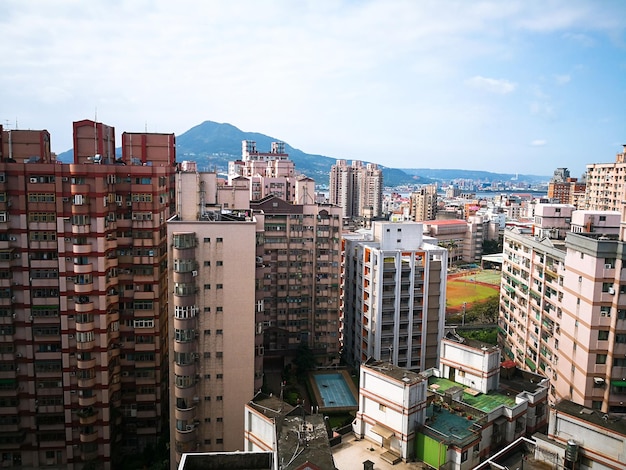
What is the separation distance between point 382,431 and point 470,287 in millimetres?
54946

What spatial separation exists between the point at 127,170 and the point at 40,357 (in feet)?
39.7

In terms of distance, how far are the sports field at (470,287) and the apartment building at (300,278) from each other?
23.5 metres

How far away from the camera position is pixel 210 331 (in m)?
28.1

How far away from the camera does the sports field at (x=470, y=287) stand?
65.8 metres

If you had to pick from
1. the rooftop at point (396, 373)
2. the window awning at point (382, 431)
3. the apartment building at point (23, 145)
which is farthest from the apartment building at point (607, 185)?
the apartment building at point (23, 145)

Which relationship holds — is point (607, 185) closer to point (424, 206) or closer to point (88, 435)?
point (424, 206)

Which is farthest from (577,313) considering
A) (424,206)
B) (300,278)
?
(424,206)

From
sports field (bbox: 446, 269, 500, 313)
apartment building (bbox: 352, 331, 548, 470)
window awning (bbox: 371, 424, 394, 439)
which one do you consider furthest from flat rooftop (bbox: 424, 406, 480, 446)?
sports field (bbox: 446, 269, 500, 313)

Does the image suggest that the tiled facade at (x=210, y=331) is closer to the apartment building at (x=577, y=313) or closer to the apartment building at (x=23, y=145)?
the apartment building at (x=23, y=145)

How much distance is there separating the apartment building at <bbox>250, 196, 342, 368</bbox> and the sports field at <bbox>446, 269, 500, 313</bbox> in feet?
77.1

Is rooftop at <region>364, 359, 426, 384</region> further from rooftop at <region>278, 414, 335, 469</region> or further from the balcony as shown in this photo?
the balcony

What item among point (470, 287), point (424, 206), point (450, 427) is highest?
point (424, 206)

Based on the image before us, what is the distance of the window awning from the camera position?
2233 centimetres

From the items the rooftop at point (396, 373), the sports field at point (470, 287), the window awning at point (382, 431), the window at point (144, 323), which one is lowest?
the sports field at point (470, 287)
